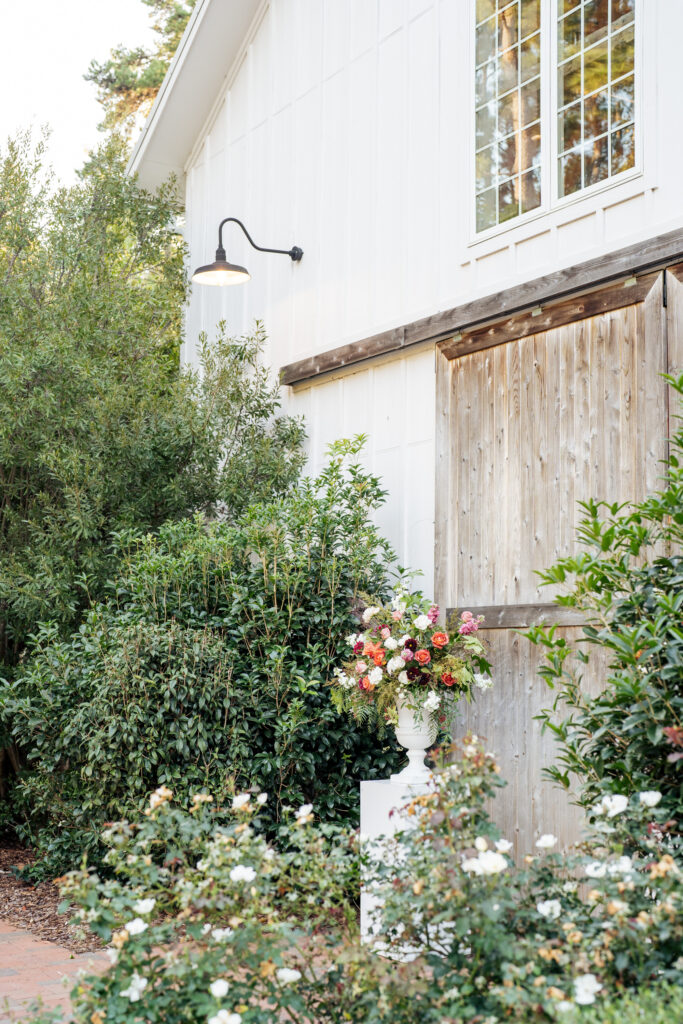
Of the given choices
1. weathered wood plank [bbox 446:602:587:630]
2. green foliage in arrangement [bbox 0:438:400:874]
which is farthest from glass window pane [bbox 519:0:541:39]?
weathered wood plank [bbox 446:602:587:630]

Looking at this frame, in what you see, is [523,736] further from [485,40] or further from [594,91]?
[485,40]

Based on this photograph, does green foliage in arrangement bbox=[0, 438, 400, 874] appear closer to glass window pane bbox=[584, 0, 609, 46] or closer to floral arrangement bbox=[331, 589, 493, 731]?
floral arrangement bbox=[331, 589, 493, 731]

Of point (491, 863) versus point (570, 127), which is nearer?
point (491, 863)

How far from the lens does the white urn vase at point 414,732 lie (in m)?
5.38

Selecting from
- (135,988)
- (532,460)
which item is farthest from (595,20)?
(135,988)

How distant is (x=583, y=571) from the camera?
158 inches

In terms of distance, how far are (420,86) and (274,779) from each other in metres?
4.68

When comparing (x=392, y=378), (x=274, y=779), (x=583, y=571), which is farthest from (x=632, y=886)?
(x=392, y=378)

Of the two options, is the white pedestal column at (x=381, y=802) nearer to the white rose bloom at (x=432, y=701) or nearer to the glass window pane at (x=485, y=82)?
the white rose bloom at (x=432, y=701)

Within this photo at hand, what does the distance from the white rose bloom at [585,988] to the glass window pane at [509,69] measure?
17.3 feet

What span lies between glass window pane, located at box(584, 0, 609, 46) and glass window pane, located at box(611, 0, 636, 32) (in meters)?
0.06

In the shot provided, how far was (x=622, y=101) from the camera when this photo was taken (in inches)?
221

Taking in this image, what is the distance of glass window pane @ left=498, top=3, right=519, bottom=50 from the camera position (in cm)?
635

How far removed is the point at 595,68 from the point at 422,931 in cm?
473
